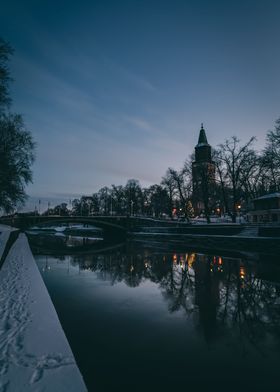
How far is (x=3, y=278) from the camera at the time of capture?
41.1 ft

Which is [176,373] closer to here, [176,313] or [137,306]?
[176,313]

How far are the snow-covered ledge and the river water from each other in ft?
2.37

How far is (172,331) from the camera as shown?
8.18 m

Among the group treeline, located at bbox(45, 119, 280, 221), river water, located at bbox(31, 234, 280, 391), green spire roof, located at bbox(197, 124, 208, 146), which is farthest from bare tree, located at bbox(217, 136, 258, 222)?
green spire roof, located at bbox(197, 124, 208, 146)

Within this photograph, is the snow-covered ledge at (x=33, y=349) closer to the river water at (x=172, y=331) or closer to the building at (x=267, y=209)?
the river water at (x=172, y=331)

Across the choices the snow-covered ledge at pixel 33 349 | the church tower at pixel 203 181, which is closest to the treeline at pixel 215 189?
the church tower at pixel 203 181

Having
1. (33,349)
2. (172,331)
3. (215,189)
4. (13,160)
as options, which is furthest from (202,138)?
(33,349)

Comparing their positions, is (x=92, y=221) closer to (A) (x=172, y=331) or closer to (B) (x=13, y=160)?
(B) (x=13, y=160)

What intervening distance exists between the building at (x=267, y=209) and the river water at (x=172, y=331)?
105ft

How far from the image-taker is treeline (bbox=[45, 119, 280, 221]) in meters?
40.8

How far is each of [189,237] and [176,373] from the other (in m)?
38.4

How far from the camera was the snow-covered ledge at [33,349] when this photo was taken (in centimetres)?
446

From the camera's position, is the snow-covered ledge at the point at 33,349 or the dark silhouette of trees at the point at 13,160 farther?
the dark silhouette of trees at the point at 13,160

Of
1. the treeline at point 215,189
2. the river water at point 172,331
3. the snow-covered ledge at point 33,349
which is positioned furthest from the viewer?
the treeline at point 215,189
